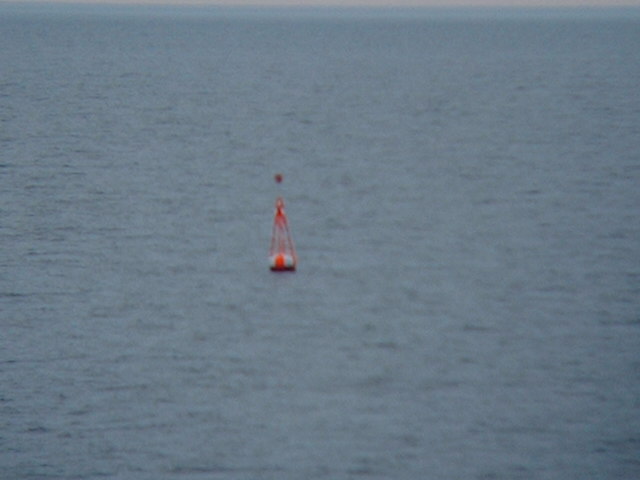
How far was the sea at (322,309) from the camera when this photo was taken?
26.4m

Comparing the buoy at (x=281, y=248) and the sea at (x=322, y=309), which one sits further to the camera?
the buoy at (x=281, y=248)

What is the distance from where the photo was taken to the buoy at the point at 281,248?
1620 inches

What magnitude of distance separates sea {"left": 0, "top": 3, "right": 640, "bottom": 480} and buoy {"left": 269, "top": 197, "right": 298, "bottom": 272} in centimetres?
59

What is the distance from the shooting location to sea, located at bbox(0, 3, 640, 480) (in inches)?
1038

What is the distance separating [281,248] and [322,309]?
824 centimetres

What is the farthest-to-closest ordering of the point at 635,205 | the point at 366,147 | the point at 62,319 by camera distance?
the point at 366,147 < the point at 635,205 < the point at 62,319

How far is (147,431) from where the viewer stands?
27.1 meters

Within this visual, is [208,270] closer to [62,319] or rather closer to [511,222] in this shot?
[62,319]

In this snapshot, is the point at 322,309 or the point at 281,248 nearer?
the point at 322,309

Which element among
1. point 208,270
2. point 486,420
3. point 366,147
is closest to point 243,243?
point 208,270

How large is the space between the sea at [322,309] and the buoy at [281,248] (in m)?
0.59

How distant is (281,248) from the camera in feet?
146

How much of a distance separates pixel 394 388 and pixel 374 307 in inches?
299

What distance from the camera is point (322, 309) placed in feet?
120
